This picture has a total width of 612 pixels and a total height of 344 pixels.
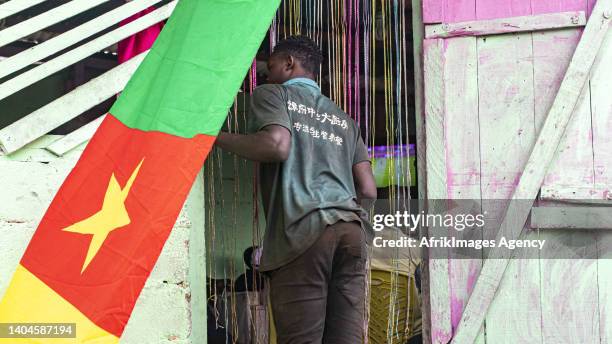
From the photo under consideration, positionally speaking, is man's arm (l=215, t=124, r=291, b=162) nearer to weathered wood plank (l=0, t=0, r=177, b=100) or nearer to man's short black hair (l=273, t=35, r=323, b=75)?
man's short black hair (l=273, t=35, r=323, b=75)

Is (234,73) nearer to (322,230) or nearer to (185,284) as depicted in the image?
(322,230)

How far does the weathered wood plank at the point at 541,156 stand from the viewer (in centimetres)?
373

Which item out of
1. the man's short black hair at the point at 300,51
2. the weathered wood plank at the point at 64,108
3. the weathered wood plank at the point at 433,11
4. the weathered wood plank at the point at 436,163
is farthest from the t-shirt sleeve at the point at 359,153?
the weathered wood plank at the point at 64,108

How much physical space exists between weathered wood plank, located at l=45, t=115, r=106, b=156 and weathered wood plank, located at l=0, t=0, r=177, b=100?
241 mm

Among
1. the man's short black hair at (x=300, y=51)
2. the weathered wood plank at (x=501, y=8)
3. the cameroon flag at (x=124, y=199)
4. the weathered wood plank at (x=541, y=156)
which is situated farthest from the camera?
the weathered wood plank at (x=501, y=8)

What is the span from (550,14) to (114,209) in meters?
2.59

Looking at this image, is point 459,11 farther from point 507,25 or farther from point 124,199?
point 124,199

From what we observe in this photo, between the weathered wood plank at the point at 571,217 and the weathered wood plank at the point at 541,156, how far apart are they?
0.06 meters

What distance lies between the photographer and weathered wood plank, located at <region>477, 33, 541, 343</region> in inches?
149

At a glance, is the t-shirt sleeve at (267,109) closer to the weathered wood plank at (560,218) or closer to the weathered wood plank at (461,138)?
the weathered wood plank at (461,138)

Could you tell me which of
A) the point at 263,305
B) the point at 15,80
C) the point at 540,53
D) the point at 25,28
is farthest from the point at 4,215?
the point at 540,53

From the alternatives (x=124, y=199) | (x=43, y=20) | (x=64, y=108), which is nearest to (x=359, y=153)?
(x=64, y=108)

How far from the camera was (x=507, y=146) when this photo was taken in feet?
12.6

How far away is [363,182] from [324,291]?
565 millimetres
